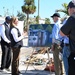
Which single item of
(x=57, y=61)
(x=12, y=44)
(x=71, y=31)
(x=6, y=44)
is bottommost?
(x=57, y=61)

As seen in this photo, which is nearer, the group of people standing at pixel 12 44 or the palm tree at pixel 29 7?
the group of people standing at pixel 12 44

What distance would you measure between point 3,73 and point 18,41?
162cm

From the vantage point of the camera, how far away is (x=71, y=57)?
4.75 m

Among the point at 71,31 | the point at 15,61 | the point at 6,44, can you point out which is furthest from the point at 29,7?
the point at 71,31

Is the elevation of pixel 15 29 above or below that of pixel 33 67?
above

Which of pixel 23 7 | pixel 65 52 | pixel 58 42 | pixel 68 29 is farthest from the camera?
pixel 23 7

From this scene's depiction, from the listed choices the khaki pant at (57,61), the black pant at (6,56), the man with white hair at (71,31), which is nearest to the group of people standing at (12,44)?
the black pant at (6,56)

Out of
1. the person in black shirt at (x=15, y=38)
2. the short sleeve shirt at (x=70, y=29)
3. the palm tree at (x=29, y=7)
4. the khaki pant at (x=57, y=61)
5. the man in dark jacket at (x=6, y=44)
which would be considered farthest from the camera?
the palm tree at (x=29, y=7)

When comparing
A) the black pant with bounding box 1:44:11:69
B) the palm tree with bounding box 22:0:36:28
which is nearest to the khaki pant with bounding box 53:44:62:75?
the black pant with bounding box 1:44:11:69

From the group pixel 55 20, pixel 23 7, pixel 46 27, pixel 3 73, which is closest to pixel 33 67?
pixel 3 73

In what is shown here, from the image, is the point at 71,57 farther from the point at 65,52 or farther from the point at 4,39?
the point at 4,39

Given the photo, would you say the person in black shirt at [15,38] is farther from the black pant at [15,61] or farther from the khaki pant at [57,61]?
the khaki pant at [57,61]

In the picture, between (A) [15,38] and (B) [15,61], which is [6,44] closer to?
(B) [15,61]

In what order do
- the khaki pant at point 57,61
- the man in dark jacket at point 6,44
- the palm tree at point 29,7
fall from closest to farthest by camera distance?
the khaki pant at point 57,61, the man in dark jacket at point 6,44, the palm tree at point 29,7
